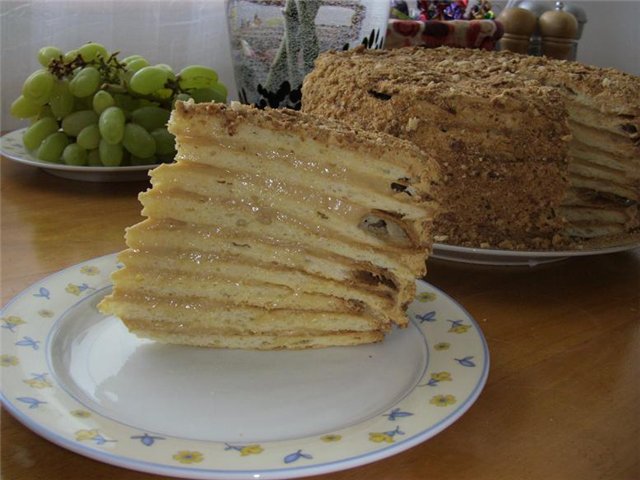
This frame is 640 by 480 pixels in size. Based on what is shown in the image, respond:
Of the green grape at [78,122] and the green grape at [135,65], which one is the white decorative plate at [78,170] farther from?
the green grape at [135,65]

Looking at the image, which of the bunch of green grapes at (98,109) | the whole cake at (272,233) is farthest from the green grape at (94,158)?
the whole cake at (272,233)

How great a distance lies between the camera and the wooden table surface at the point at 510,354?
77 cm

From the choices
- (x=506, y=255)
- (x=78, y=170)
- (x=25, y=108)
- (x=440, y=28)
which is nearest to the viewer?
(x=506, y=255)

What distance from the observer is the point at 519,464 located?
0.78 metres

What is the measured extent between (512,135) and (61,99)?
36.7 inches

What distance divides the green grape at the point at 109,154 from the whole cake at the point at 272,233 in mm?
639

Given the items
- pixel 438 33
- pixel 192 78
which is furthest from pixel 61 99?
pixel 438 33

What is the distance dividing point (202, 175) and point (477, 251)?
19.0 inches

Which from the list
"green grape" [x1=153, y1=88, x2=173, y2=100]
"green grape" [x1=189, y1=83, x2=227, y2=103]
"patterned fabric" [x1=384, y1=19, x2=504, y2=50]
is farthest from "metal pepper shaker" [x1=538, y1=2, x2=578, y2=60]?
"green grape" [x1=153, y1=88, x2=173, y2=100]

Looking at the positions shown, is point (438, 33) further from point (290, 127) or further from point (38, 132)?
point (290, 127)

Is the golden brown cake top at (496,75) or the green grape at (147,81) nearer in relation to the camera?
the golden brown cake top at (496,75)

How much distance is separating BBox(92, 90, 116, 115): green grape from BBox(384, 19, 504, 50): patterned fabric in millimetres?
1123

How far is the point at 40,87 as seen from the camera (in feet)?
5.26

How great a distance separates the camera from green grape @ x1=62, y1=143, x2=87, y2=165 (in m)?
1.58
